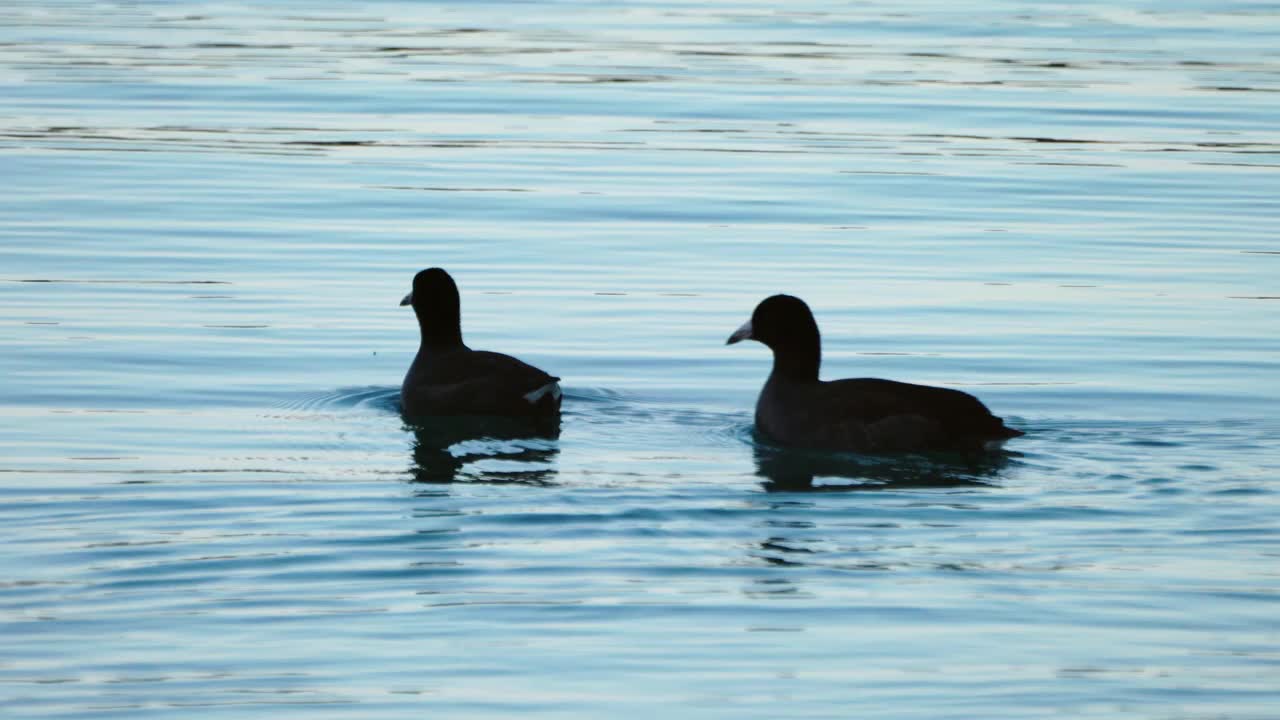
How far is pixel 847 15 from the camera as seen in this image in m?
44.5

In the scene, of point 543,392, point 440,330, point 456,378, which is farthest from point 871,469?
point 440,330

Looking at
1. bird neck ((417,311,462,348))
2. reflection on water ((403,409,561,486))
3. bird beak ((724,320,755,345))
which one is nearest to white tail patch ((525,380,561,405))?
reflection on water ((403,409,561,486))

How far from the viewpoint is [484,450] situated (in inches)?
528

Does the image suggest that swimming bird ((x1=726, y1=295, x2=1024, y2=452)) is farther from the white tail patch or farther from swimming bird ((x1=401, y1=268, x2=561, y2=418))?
swimming bird ((x1=401, y1=268, x2=561, y2=418))

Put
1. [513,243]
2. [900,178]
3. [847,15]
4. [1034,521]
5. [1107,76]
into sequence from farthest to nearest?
1. [847,15]
2. [1107,76]
3. [900,178]
4. [513,243]
5. [1034,521]

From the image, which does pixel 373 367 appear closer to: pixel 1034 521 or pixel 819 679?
pixel 1034 521

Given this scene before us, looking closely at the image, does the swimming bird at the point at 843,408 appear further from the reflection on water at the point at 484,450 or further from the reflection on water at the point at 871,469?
the reflection on water at the point at 484,450

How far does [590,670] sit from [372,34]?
110 feet

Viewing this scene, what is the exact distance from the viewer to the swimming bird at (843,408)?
12.8 meters

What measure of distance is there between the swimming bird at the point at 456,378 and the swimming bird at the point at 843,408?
4.14 feet

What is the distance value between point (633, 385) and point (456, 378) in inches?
61.4

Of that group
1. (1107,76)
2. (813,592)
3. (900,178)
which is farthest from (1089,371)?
(1107,76)

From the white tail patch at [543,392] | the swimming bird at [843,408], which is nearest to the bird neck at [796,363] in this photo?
the swimming bird at [843,408]

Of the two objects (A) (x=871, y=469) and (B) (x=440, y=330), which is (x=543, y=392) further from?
(A) (x=871, y=469)
